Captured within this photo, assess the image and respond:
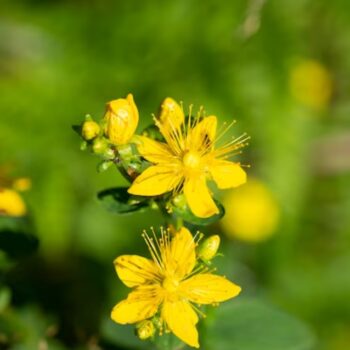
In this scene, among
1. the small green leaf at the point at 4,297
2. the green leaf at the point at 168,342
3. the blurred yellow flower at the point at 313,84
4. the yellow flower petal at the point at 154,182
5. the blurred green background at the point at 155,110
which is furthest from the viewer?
the blurred yellow flower at the point at 313,84

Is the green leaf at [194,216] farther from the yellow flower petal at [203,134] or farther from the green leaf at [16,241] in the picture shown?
the green leaf at [16,241]

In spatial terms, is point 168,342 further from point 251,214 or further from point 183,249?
point 251,214

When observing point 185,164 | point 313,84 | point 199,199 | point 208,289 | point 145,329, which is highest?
point 313,84

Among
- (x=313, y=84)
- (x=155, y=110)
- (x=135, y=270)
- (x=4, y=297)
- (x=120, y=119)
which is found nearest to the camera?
(x=120, y=119)

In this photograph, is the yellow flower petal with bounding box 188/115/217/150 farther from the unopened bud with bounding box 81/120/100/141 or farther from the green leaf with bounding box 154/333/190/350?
the green leaf with bounding box 154/333/190/350

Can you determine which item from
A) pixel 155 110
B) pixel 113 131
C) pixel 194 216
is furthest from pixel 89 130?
pixel 155 110

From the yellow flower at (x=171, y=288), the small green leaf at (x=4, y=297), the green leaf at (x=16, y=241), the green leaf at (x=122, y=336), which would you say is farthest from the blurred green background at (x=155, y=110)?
the yellow flower at (x=171, y=288)
